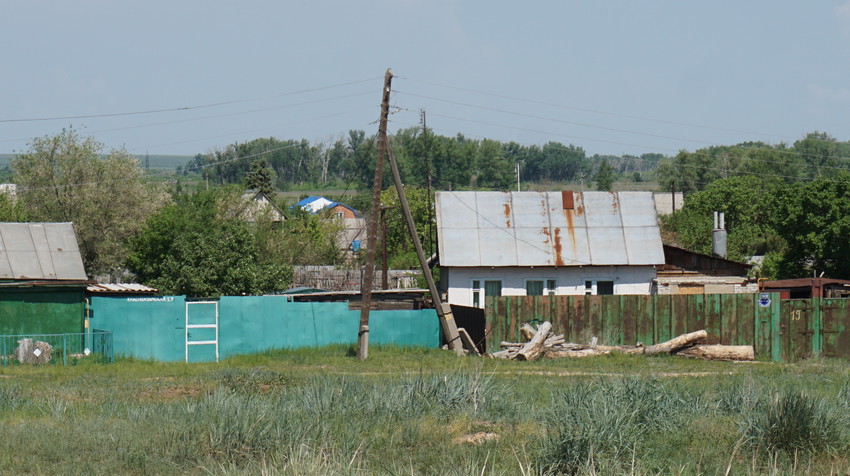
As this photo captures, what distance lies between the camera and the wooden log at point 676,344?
78.4 feet

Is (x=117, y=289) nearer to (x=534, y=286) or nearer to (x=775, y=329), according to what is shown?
(x=534, y=286)

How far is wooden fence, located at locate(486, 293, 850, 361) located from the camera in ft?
80.1

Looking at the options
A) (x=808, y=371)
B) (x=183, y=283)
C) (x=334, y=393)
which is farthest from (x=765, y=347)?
(x=183, y=283)

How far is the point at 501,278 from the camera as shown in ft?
111

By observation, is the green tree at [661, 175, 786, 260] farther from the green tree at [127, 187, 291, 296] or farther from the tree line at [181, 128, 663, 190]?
the tree line at [181, 128, 663, 190]

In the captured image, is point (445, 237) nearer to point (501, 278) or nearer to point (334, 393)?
point (501, 278)

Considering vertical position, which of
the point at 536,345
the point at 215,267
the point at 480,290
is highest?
the point at 215,267

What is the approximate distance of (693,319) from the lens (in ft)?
83.2

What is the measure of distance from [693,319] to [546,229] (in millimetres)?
9919

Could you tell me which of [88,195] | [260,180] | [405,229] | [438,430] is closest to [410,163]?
[260,180]

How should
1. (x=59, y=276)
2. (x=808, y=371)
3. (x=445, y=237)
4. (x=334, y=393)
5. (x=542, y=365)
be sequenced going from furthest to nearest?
(x=445, y=237)
(x=59, y=276)
(x=542, y=365)
(x=808, y=371)
(x=334, y=393)

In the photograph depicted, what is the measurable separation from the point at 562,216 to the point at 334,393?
2251 centimetres

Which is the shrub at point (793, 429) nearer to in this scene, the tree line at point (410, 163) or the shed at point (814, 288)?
the shed at point (814, 288)

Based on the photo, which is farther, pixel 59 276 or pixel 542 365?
pixel 59 276
